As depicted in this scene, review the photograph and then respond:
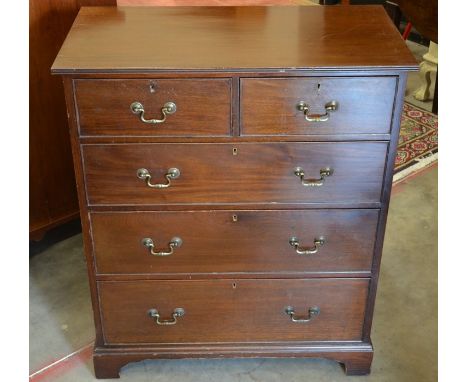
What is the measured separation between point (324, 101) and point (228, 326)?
0.72 m

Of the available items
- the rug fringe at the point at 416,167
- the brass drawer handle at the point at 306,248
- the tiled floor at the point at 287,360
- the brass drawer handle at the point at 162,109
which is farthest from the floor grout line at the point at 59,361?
the rug fringe at the point at 416,167

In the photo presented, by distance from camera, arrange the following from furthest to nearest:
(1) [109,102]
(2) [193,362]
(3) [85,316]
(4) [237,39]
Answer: (3) [85,316]
(2) [193,362]
(4) [237,39]
(1) [109,102]

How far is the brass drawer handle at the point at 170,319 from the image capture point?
1.78 meters

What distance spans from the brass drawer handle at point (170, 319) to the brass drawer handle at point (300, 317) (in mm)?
294

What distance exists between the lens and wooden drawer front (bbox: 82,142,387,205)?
1539 mm

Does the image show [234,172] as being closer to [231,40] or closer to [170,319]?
[231,40]

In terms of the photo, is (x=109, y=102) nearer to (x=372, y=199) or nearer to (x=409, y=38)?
(x=372, y=199)

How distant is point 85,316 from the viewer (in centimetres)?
210

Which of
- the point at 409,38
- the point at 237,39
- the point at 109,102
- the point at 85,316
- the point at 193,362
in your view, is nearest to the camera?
the point at 109,102

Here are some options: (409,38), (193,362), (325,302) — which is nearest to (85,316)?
(193,362)

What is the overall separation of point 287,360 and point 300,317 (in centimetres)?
22

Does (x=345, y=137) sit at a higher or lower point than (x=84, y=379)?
higher

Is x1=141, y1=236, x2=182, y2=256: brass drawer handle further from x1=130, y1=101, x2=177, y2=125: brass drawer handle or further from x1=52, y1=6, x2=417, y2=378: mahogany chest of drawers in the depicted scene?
x1=130, y1=101, x2=177, y2=125: brass drawer handle

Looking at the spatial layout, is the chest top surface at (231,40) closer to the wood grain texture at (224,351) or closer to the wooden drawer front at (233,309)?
the wooden drawer front at (233,309)
